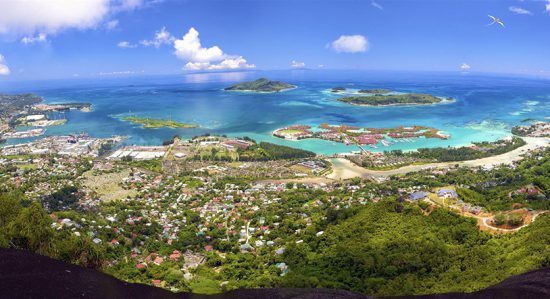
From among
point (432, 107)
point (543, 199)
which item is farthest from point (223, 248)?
point (432, 107)

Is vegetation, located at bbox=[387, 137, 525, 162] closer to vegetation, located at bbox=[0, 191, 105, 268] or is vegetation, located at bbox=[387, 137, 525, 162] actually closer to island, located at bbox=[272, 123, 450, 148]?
island, located at bbox=[272, 123, 450, 148]

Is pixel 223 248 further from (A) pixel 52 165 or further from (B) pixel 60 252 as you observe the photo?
(A) pixel 52 165

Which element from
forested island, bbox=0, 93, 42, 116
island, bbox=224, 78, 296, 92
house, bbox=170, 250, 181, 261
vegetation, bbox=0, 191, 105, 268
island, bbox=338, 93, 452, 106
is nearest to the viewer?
vegetation, bbox=0, 191, 105, 268

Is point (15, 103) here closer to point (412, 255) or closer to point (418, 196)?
point (418, 196)

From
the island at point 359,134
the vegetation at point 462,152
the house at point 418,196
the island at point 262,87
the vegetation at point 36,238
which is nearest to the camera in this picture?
the vegetation at point 36,238

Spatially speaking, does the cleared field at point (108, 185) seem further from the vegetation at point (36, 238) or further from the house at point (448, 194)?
the house at point (448, 194)

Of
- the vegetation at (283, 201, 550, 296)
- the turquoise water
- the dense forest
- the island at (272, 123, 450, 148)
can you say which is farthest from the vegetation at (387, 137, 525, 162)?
the vegetation at (283, 201, 550, 296)

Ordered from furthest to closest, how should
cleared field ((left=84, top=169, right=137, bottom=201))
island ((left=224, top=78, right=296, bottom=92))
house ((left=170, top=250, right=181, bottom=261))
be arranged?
island ((left=224, top=78, right=296, bottom=92)) < cleared field ((left=84, top=169, right=137, bottom=201)) < house ((left=170, top=250, right=181, bottom=261))

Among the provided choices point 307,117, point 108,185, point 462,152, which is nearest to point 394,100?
point 307,117

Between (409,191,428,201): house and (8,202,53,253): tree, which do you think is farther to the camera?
(409,191,428,201): house

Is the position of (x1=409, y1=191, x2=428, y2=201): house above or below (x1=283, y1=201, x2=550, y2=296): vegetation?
below

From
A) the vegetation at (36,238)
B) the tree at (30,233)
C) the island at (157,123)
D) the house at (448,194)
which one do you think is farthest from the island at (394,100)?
the tree at (30,233)

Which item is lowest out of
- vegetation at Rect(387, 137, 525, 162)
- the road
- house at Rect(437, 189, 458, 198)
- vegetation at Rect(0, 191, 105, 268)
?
the road
